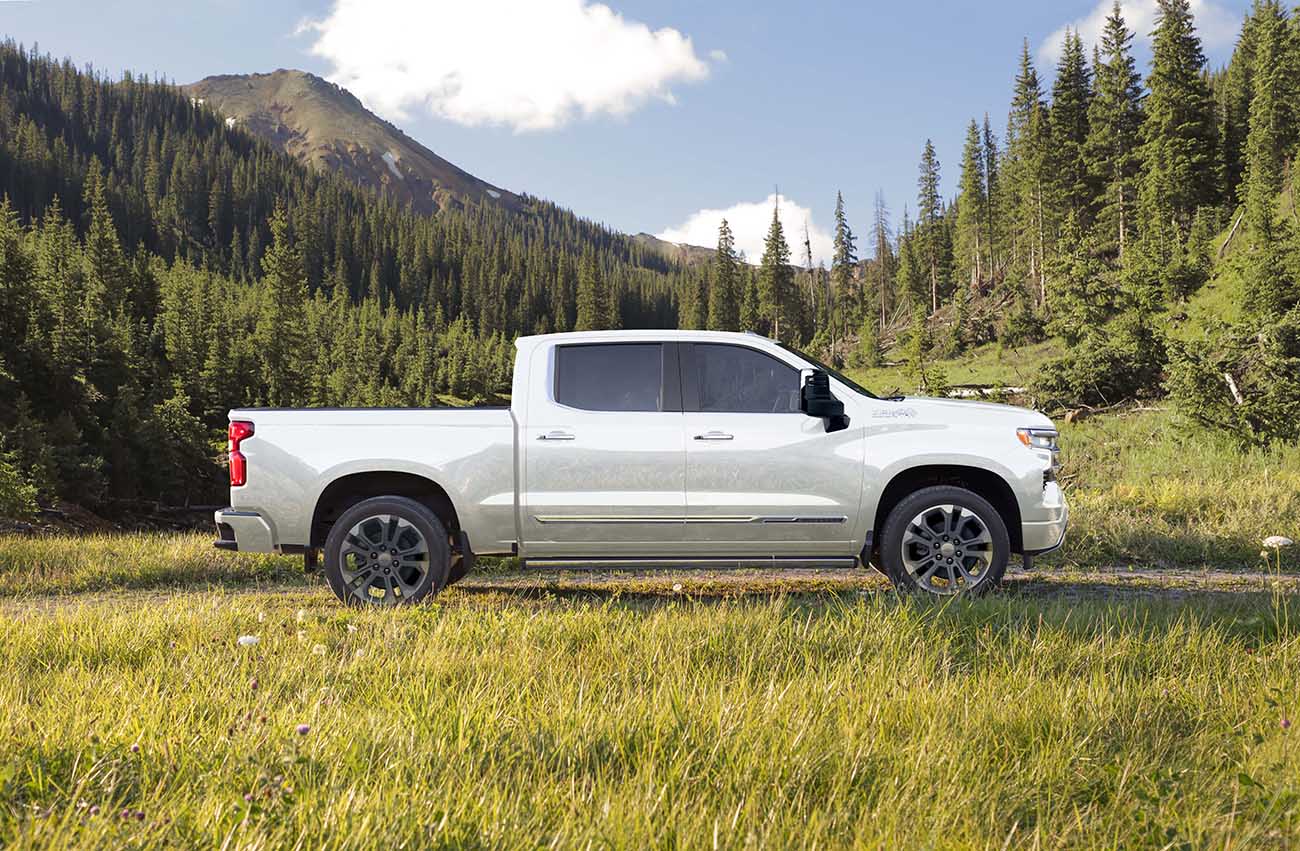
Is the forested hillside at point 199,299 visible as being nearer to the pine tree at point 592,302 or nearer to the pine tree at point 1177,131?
the pine tree at point 592,302

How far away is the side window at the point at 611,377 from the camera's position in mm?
6148

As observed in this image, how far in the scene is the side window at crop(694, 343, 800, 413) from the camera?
616cm

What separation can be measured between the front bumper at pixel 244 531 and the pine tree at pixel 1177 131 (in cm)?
5773

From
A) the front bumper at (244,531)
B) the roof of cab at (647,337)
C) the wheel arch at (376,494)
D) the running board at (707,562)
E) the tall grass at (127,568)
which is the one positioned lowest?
the tall grass at (127,568)

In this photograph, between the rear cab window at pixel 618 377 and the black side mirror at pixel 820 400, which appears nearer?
the black side mirror at pixel 820 400

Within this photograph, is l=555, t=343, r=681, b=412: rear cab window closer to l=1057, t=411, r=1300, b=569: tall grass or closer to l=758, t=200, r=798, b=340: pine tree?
l=1057, t=411, r=1300, b=569: tall grass

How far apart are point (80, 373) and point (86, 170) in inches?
6335

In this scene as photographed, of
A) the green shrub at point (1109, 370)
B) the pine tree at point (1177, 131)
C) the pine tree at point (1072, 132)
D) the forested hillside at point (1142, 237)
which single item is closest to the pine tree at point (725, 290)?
the forested hillside at point (1142, 237)

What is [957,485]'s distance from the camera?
21.1 ft

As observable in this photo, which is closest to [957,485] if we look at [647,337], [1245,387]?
[647,337]

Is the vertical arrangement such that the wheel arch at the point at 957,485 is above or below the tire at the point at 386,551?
above

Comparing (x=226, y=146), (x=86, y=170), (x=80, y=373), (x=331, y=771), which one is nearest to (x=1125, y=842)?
(x=331, y=771)

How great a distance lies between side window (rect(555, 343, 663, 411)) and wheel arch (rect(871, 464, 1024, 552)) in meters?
1.90

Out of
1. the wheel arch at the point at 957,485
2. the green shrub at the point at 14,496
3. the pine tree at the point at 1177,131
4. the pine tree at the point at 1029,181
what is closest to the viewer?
the wheel arch at the point at 957,485
